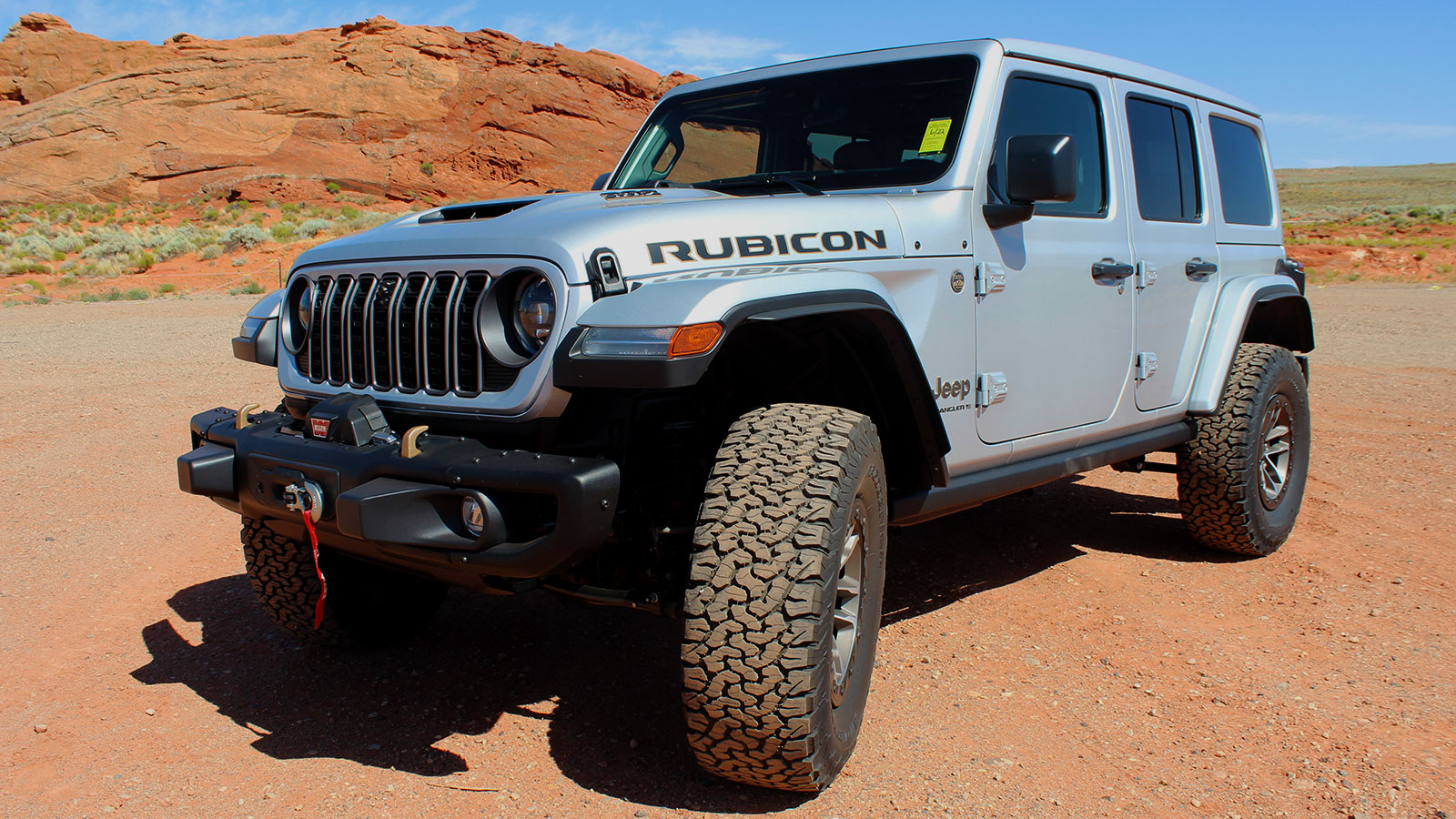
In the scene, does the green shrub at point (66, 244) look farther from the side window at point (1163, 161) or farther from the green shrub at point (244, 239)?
the side window at point (1163, 161)

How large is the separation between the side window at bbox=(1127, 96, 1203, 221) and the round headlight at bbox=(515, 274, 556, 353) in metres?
2.75

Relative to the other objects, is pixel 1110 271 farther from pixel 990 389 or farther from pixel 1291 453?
pixel 1291 453

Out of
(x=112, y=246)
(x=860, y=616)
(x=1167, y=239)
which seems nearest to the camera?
(x=860, y=616)

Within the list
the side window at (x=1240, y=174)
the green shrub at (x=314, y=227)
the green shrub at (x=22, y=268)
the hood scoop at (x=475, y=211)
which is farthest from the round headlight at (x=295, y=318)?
the green shrub at (x=314, y=227)

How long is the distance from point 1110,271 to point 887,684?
1.79 metres

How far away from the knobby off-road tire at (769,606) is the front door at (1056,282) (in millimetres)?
1019

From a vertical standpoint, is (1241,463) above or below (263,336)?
below

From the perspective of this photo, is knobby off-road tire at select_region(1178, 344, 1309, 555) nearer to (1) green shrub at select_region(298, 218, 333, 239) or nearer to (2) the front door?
(2) the front door

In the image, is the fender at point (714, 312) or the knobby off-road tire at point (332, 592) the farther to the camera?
the knobby off-road tire at point (332, 592)

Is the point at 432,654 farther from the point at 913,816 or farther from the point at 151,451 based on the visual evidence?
the point at 151,451

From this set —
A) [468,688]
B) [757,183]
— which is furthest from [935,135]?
[468,688]

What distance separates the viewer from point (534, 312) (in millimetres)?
2654

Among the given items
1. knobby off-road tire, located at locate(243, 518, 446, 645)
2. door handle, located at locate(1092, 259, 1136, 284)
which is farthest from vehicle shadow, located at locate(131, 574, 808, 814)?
door handle, located at locate(1092, 259, 1136, 284)

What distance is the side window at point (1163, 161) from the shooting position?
170 inches
